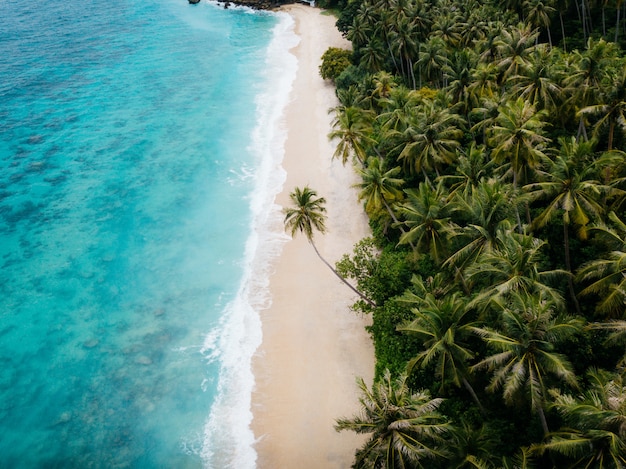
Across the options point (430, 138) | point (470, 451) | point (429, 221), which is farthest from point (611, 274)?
point (430, 138)

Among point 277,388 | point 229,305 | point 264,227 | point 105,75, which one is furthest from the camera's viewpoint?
point 105,75

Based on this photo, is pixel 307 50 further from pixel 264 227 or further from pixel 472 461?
pixel 472 461

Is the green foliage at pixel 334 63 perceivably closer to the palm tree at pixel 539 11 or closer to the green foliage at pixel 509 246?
the green foliage at pixel 509 246

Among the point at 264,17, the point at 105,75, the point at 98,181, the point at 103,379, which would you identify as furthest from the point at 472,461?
the point at 264,17

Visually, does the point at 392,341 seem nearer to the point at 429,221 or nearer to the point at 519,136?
the point at 429,221

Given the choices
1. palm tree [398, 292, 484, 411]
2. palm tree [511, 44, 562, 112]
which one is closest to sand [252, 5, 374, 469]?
palm tree [398, 292, 484, 411]

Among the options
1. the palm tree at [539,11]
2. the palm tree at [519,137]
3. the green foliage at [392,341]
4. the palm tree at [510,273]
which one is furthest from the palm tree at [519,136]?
the palm tree at [539,11]
